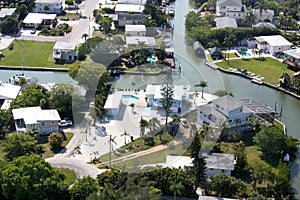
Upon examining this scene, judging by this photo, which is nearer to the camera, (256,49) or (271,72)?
(271,72)

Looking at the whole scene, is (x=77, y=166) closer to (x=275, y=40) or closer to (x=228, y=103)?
(x=228, y=103)

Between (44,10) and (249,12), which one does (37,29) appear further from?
(249,12)

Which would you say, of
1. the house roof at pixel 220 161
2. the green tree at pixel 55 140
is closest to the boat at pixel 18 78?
the green tree at pixel 55 140

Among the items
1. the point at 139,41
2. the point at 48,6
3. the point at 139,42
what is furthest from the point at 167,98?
the point at 48,6

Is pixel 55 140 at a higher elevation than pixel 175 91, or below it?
below

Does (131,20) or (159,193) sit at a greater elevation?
(131,20)

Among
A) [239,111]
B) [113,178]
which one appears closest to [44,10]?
[239,111]
